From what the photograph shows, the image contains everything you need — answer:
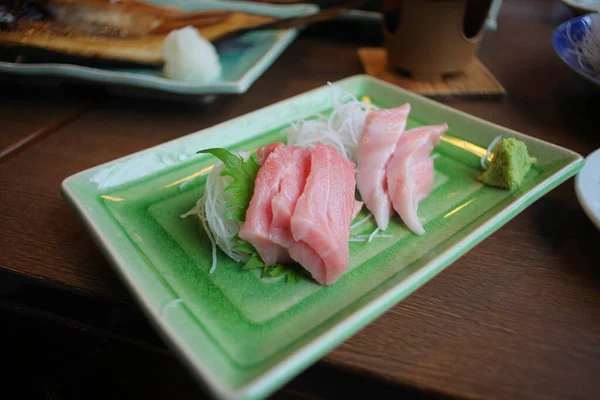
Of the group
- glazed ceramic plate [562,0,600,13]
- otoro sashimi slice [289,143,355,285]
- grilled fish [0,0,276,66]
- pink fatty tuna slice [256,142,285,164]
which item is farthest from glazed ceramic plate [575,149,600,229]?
grilled fish [0,0,276,66]

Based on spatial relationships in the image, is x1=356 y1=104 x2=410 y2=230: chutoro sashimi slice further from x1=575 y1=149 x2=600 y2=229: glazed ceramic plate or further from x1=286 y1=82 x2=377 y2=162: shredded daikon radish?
x1=575 y1=149 x2=600 y2=229: glazed ceramic plate

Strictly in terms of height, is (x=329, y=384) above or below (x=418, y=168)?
below

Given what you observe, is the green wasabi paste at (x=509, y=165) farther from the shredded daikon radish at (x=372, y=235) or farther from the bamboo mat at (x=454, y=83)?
→ the bamboo mat at (x=454, y=83)

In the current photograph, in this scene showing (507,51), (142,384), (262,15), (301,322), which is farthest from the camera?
(507,51)

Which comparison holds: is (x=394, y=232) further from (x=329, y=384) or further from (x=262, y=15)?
(x=262, y=15)

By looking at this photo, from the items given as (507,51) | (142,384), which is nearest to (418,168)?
(142,384)

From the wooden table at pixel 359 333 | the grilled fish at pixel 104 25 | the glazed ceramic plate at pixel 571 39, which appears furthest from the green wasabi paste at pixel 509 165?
the grilled fish at pixel 104 25

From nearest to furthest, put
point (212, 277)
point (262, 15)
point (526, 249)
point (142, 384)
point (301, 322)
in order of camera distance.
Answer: point (301, 322)
point (212, 277)
point (526, 249)
point (142, 384)
point (262, 15)

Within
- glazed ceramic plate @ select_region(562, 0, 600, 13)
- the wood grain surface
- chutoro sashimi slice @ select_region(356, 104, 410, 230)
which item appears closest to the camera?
chutoro sashimi slice @ select_region(356, 104, 410, 230)
